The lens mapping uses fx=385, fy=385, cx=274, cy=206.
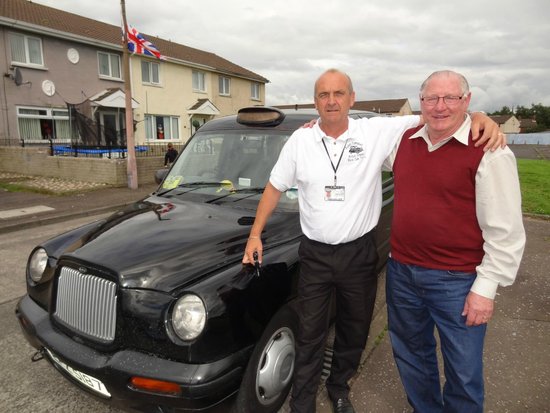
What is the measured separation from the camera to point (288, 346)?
2422 mm

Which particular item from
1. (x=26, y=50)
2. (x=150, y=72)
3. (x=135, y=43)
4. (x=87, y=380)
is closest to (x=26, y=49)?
(x=26, y=50)

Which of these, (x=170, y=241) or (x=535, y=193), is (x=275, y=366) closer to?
(x=170, y=241)

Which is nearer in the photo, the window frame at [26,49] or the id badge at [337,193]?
the id badge at [337,193]

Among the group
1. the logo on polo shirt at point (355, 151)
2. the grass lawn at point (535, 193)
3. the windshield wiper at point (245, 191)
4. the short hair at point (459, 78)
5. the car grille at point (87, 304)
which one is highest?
the short hair at point (459, 78)

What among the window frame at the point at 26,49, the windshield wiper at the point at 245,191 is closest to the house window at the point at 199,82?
the window frame at the point at 26,49

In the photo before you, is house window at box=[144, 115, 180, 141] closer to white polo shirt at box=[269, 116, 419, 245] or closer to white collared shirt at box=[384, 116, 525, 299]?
white polo shirt at box=[269, 116, 419, 245]

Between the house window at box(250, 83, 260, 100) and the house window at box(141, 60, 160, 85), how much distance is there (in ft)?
31.6

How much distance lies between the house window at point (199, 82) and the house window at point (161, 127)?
116 inches

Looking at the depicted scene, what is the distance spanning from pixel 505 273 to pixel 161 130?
24271 mm

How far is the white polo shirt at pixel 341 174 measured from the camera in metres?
2.23

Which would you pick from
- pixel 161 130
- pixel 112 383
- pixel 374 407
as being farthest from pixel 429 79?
pixel 161 130

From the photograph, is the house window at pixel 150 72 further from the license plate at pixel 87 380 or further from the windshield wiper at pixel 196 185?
the license plate at pixel 87 380

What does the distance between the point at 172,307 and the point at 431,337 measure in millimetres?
1578

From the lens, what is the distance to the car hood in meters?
2.09
